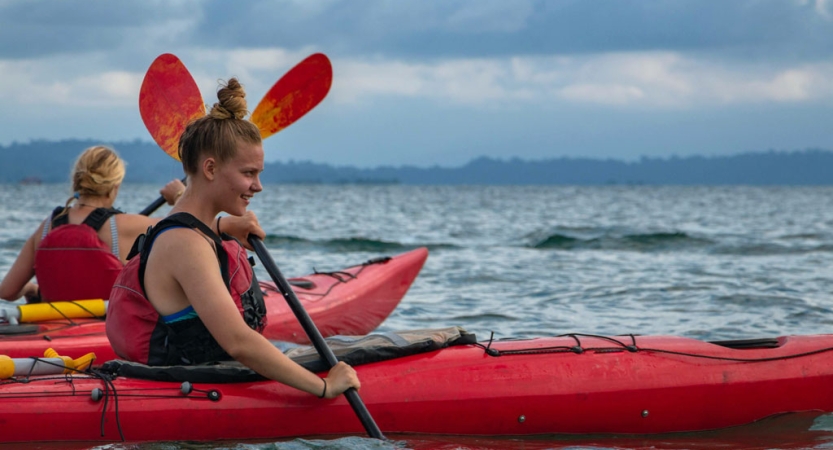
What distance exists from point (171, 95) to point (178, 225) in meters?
1.45

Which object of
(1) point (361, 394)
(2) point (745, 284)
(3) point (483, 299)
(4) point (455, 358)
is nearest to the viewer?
(1) point (361, 394)

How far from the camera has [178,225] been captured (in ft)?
10.4

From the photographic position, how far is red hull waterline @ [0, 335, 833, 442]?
3500 millimetres

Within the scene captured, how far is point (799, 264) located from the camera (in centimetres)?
1329

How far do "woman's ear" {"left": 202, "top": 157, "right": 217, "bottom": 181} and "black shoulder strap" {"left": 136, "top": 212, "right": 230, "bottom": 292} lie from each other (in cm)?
15

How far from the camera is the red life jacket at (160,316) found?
329cm

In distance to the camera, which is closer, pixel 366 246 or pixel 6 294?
pixel 6 294

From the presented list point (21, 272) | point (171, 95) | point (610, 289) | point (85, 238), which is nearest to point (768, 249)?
point (610, 289)

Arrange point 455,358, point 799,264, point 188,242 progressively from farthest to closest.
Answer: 1. point 799,264
2. point 455,358
3. point 188,242

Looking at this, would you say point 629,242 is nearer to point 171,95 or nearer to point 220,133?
point 171,95

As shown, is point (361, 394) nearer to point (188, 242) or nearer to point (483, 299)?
point (188, 242)

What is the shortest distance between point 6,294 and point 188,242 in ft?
9.47

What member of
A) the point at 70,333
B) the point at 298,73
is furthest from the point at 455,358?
the point at 70,333

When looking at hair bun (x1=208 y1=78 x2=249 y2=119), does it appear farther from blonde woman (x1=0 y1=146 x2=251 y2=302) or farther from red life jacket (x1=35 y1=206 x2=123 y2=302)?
red life jacket (x1=35 y1=206 x2=123 y2=302)
